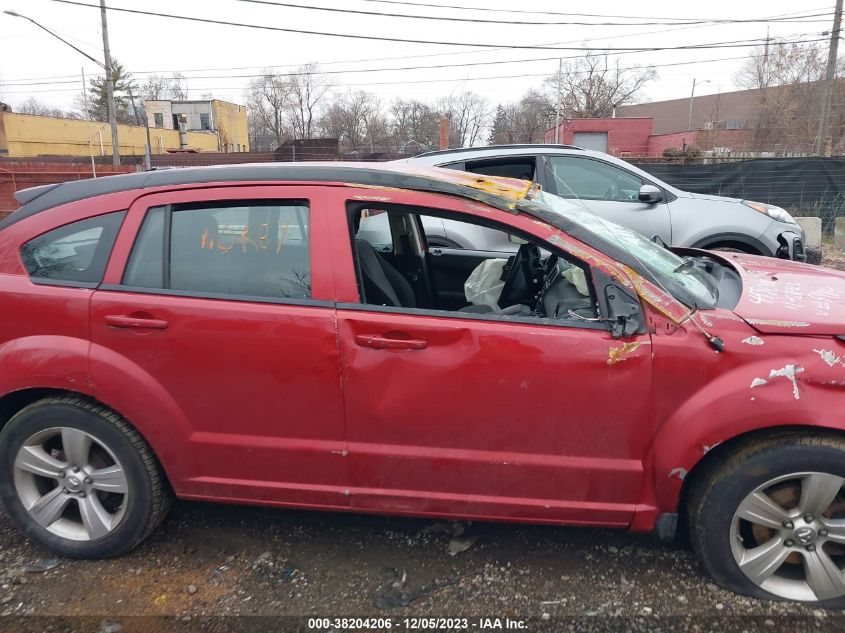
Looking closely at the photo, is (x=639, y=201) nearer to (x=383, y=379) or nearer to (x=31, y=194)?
(x=383, y=379)

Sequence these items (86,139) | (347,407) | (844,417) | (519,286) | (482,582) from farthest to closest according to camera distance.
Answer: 1. (86,139)
2. (519,286)
3. (482,582)
4. (347,407)
5. (844,417)

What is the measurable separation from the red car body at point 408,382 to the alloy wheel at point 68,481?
23 centimetres

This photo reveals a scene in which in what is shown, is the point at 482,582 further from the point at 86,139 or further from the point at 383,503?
the point at 86,139

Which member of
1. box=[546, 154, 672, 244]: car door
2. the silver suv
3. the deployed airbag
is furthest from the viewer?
box=[546, 154, 672, 244]: car door

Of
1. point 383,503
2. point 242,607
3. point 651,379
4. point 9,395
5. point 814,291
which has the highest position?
point 814,291

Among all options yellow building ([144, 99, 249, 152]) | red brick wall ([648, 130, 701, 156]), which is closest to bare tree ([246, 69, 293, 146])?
yellow building ([144, 99, 249, 152])

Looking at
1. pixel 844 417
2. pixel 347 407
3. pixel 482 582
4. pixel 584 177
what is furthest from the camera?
pixel 584 177

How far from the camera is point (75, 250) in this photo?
2.60m

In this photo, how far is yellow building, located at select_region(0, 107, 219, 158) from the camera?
133 feet

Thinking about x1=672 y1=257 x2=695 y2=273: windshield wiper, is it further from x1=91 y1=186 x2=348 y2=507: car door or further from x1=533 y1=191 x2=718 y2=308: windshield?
x1=91 y1=186 x2=348 y2=507: car door

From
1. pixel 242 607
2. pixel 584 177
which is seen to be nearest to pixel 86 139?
pixel 584 177

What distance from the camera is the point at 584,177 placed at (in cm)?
657

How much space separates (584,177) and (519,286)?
363cm

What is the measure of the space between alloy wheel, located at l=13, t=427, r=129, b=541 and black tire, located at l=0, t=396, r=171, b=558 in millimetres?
25
